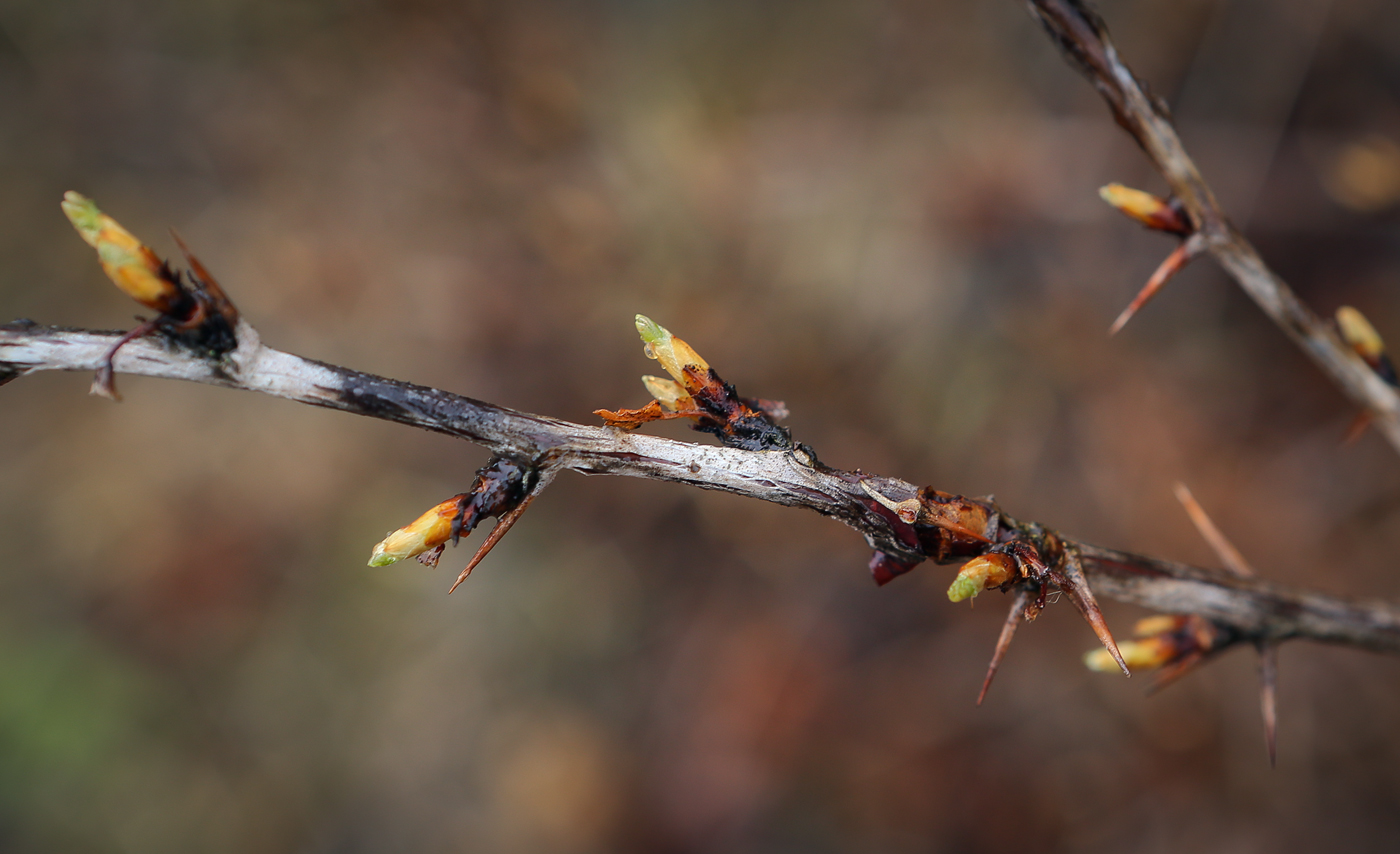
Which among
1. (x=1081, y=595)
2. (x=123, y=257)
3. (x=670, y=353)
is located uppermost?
(x=670, y=353)

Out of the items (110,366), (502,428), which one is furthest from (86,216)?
(502,428)

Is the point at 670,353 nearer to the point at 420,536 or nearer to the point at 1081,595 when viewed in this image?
the point at 420,536

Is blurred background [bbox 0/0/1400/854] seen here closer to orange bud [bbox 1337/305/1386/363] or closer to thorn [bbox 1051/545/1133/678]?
orange bud [bbox 1337/305/1386/363]

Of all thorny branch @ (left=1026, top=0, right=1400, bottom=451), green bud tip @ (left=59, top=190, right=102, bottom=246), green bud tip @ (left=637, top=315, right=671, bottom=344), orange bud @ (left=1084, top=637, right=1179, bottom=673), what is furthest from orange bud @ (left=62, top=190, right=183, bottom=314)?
orange bud @ (left=1084, top=637, right=1179, bottom=673)

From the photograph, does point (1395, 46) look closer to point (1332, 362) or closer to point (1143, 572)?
point (1332, 362)

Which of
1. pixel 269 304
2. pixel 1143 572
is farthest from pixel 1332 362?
pixel 269 304

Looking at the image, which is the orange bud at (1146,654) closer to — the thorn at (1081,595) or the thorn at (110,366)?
the thorn at (1081,595)

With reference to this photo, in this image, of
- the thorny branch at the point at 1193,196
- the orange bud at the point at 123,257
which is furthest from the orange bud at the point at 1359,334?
the orange bud at the point at 123,257

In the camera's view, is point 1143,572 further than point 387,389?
Yes
